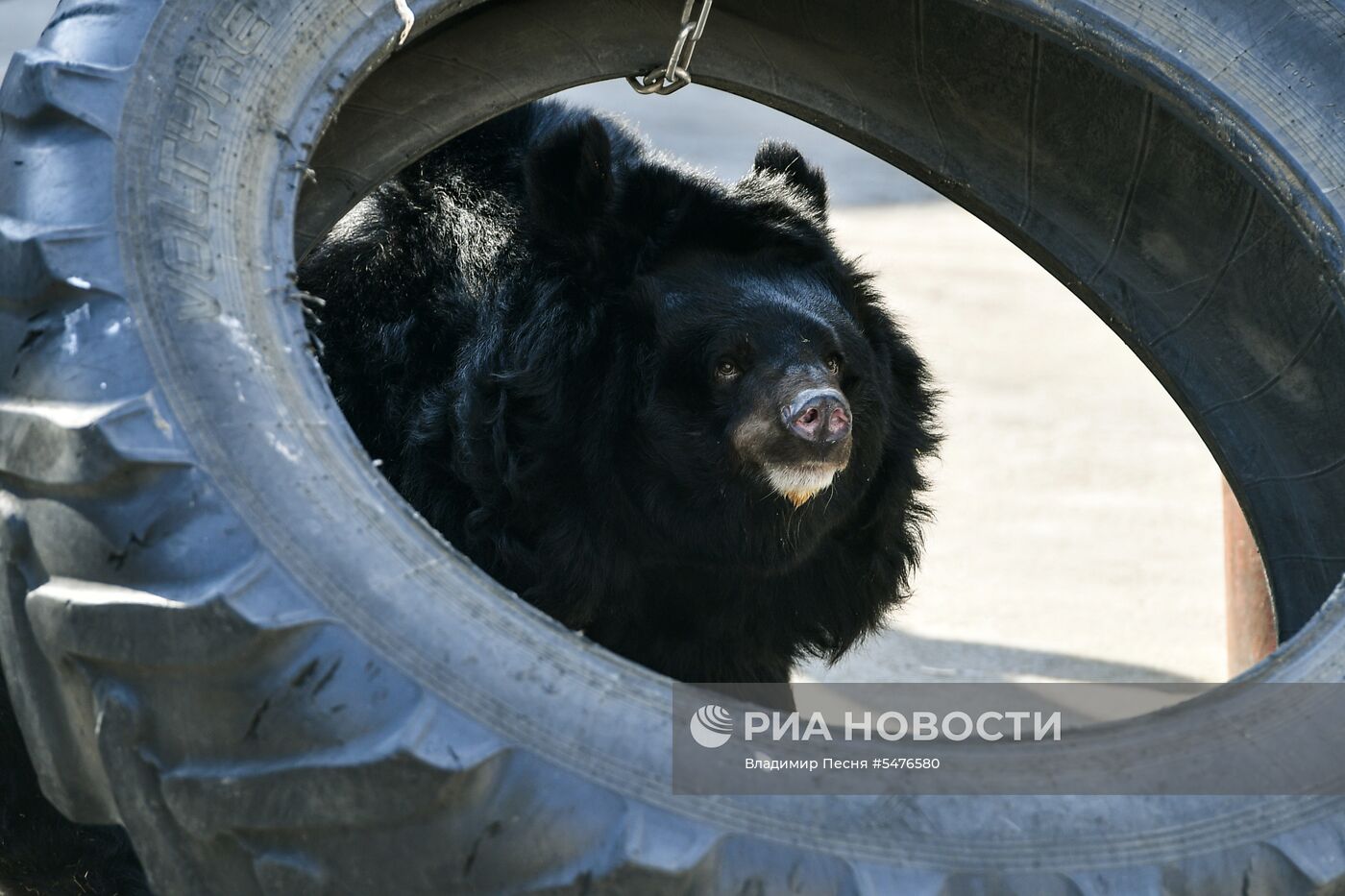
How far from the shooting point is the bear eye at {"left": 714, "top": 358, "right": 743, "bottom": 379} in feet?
10.8

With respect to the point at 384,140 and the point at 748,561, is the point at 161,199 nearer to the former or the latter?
the point at 384,140

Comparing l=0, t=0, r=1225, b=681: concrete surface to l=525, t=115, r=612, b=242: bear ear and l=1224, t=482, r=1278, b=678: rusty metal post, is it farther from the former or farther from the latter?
l=525, t=115, r=612, b=242: bear ear

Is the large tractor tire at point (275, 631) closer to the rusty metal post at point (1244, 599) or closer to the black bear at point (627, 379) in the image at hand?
the black bear at point (627, 379)

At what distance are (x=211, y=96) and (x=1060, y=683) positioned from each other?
3.64 meters

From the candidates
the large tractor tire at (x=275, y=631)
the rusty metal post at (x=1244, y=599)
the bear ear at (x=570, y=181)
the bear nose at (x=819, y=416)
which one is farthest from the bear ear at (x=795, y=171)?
the rusty metal post at (x=1244, y=599)

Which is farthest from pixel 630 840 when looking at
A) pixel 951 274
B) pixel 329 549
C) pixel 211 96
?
pixel 951 274

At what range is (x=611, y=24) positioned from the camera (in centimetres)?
331

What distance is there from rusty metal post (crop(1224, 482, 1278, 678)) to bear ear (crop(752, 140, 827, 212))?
151 cm

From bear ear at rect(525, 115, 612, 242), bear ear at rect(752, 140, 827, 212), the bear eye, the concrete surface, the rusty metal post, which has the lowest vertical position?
the bear eye

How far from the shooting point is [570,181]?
3.28 metres

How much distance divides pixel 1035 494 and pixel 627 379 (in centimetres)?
401

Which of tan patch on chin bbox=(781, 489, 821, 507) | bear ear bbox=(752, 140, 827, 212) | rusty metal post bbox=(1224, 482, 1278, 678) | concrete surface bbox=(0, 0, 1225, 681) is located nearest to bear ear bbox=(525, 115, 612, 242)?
bear ear bbox=(752, 140, 827, 212)

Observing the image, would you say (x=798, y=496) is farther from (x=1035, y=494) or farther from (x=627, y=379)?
(x=1035, y=494)

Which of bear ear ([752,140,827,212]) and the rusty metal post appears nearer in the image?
bear ear ([752,140,827,212])
